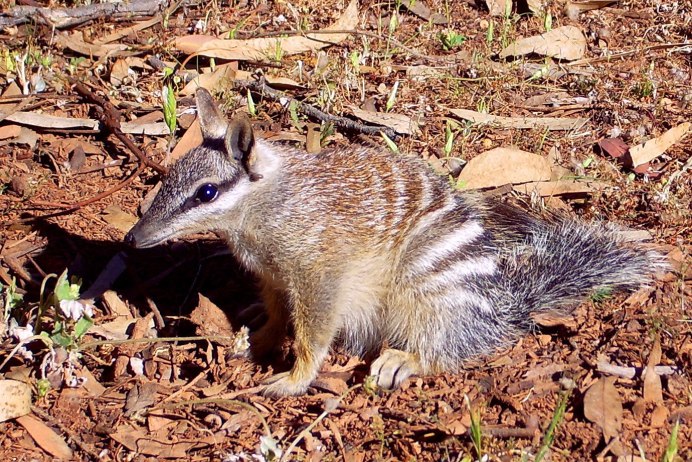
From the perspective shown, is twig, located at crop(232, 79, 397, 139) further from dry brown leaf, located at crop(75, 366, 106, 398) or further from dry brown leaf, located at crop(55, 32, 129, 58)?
dry brown leaf, located at crop(75, 366, 106, 398)

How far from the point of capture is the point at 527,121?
635 centimetres

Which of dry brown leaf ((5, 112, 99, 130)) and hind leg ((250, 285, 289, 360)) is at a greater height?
dry brown leaf ((5, 112, 99, 130))

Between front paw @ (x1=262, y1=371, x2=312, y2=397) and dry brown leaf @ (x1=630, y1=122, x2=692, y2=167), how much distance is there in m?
2.77

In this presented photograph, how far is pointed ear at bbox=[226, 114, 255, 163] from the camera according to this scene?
441 cm

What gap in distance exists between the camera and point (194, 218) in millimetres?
4543

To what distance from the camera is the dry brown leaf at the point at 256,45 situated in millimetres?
6969

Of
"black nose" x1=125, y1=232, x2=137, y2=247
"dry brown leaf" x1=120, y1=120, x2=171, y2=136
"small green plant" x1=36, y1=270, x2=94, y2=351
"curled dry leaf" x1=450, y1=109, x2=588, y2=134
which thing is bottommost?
"small green plant" x1=36, y1=270, x2=94, y2=351

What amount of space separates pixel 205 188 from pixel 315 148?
173 cm

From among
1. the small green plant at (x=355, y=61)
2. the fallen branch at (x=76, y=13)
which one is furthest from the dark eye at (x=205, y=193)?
the fallen branch at (x=76, y=13)

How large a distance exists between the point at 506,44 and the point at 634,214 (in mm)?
2050

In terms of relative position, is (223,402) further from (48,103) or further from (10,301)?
(48,103)

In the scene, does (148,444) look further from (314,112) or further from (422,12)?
(422,12)

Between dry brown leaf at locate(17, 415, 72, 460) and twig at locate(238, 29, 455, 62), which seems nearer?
dry brown leaf at locate(17, 415, 72, 460)

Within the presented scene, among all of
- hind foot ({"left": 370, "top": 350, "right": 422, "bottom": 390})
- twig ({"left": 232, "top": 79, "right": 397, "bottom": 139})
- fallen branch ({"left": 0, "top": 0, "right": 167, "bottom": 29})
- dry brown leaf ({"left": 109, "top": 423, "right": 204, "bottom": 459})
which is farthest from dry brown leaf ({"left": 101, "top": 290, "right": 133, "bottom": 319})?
fallen branch ({"left": 0, "top": 0, "right": 167, "bottom": 29})
